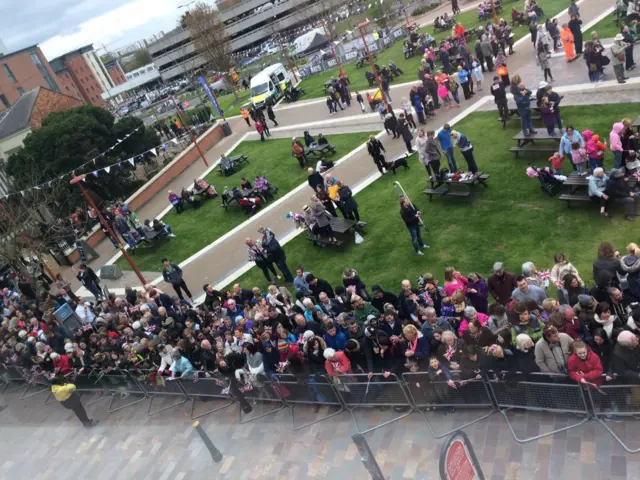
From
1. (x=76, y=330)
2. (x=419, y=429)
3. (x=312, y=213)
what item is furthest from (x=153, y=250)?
(x=419, y=429)

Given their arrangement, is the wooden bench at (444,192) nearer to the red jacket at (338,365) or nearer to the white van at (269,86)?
the red jacket at (338,365)

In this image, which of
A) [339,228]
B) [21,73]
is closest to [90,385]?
[339,228]

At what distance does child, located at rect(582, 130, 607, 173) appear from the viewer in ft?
37.0

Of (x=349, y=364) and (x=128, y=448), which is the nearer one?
(x=349, y=364)

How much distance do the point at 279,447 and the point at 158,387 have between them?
12.1 ft

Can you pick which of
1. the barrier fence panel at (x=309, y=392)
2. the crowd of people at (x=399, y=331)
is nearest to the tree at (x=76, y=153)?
the crowd of people at (x=399, y=331)

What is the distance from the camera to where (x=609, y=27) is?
20.7 m

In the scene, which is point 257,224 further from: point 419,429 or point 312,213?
point 419,429

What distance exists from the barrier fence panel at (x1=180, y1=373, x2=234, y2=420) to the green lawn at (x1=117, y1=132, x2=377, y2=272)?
30.3 ft

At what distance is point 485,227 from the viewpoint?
1223cm

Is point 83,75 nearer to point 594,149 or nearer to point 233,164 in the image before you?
point 233,164

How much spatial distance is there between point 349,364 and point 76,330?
991cm

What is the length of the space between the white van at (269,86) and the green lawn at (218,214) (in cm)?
1074

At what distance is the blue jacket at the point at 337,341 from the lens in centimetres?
850
